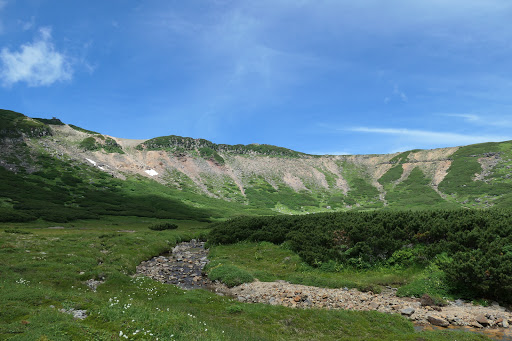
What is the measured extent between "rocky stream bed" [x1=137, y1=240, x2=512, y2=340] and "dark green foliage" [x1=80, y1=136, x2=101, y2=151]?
18238cm

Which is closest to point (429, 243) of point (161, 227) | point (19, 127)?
point (161, 227)

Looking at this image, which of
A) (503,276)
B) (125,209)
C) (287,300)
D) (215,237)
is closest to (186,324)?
(287,300)

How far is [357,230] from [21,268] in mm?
34709

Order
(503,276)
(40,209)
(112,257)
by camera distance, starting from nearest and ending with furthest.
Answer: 1. (503,276)
2. (112,257)
3. (40,209)

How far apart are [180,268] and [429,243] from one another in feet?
96.0

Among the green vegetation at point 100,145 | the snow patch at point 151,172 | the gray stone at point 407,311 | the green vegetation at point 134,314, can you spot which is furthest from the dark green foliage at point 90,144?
the gray stone at point 407,311

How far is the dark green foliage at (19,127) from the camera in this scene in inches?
6058

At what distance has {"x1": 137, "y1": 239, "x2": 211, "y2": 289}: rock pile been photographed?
2877 centimetres

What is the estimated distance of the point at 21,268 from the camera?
2467 centimetres

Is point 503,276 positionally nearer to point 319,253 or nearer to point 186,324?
point 319,253

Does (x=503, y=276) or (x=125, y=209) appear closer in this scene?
(x=503, y=276)

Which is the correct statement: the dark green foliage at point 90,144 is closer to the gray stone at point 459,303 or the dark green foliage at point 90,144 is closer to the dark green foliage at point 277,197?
the dark green foliage at point 277,197

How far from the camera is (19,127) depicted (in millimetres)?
163125

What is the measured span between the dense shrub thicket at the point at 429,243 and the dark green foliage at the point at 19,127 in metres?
185
